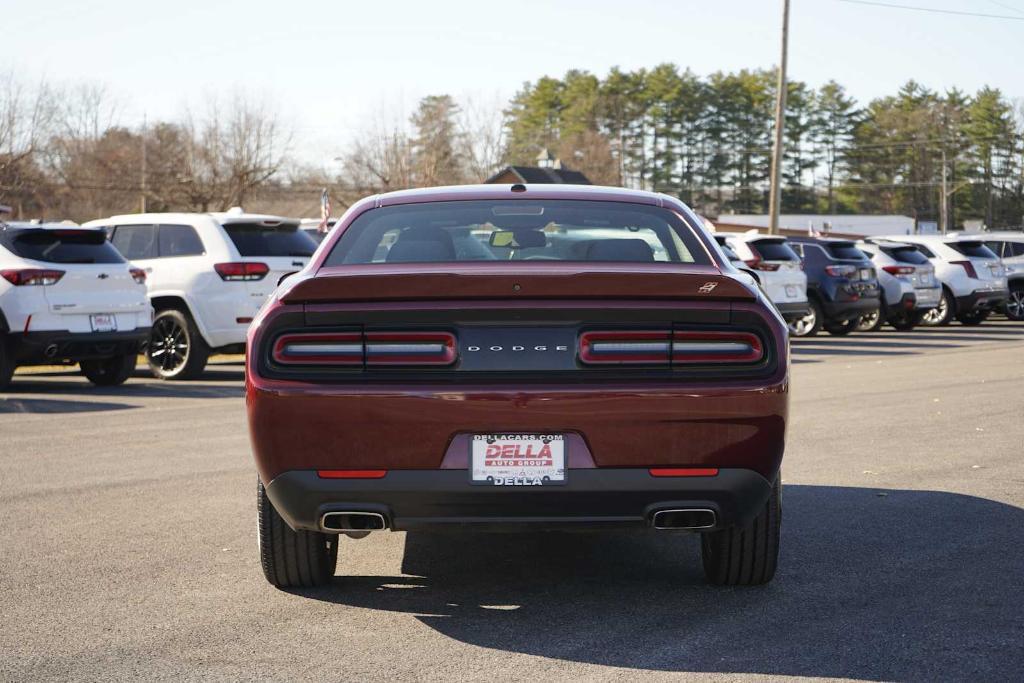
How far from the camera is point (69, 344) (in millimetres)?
13438

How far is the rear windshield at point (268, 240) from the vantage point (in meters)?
14.7

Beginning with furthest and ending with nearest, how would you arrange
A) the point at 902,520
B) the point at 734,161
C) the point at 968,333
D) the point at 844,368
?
1. the point at 734,161
2. the point at 968,333
3. the point at 844,368
4. the point at 902,520

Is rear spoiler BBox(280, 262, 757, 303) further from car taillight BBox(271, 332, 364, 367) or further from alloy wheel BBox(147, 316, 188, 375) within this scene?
alloy wheel BBox(147, 316, 188, 375)

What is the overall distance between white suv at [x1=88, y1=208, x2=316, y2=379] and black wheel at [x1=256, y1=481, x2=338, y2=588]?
30.2 feet

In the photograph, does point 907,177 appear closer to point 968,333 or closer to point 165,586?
point 968,333

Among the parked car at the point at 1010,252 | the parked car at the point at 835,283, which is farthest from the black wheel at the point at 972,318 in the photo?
the parked car at the point at 835,283

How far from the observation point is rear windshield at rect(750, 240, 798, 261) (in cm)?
2158

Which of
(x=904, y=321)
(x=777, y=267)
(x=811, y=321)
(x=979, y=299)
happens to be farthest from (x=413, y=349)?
(x=979, y=299)

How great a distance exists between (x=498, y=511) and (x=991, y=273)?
80.9ft

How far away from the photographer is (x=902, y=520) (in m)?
6.80

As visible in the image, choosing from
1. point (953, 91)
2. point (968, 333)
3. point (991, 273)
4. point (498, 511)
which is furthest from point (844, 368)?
point (953, 91)

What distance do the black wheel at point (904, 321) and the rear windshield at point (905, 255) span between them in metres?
1.18

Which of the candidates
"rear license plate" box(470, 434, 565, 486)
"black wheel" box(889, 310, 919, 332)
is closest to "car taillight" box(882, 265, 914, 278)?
"black wheel" box(889, 310, 919, 332)

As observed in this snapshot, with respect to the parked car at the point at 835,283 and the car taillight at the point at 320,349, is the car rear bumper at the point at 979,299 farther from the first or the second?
the car taillight at the point at 320,349
